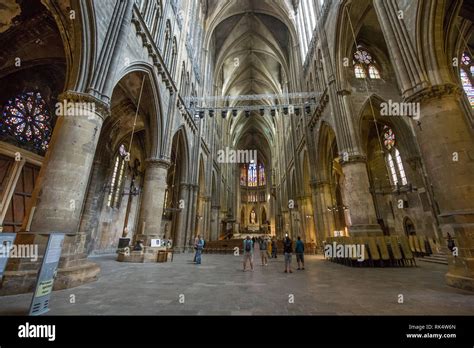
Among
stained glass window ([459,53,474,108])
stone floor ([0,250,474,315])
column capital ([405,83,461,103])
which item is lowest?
stone floor ([0,250,474,315])

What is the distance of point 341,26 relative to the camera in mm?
12969

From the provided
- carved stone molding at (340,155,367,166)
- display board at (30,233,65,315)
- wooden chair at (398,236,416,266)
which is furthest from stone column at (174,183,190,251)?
wooden chair at (398,236,416,266)

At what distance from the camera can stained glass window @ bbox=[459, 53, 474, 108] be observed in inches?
578

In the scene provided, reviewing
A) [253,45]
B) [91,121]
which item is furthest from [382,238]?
[253,45]

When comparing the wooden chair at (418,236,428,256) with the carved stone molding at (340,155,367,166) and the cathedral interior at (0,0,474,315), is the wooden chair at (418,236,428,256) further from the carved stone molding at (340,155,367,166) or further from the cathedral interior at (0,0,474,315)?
the carved stone molding at (340,155,367,166)

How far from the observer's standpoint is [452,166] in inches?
219

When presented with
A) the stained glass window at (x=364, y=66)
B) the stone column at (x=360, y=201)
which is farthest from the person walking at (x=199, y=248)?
the stained glass window at (x=364, y=66)

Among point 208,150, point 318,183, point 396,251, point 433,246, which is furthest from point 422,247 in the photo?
point 208,150

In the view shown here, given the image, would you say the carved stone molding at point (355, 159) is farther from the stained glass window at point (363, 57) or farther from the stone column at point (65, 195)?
the stone column at point (65, 195)

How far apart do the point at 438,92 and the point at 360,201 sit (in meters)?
6.16

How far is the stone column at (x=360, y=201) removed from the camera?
10352mm

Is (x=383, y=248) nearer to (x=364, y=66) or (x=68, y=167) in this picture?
(x=68, y=167)
